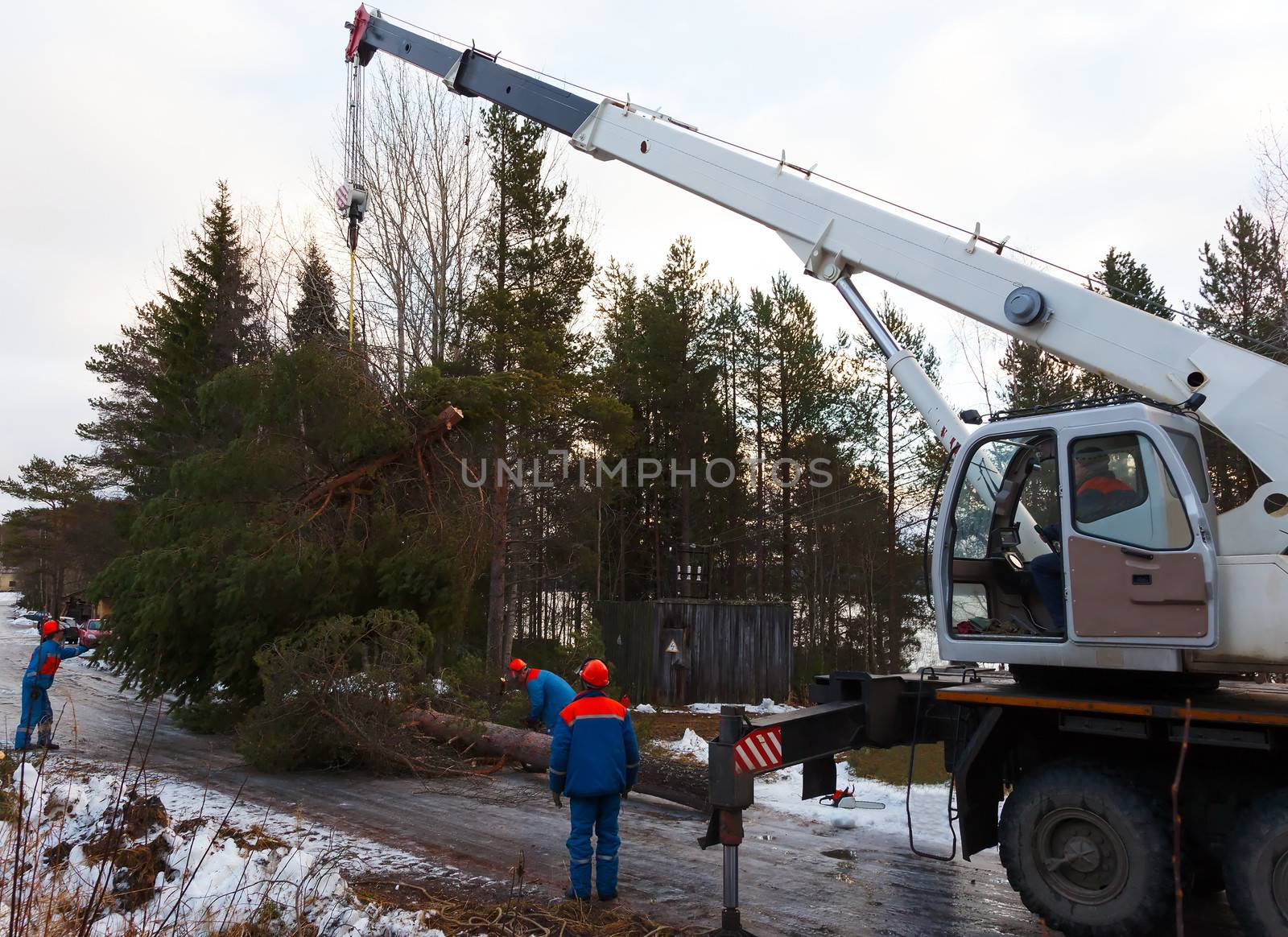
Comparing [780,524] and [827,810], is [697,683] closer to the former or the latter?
[780,524]

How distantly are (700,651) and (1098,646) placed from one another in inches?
683

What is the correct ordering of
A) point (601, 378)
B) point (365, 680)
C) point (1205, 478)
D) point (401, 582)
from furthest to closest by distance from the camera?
point (601, 378) < point (401, 582) < point (365, 680) < point (1205, 478)

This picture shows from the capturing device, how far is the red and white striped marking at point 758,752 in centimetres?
559

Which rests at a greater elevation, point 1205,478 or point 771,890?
point 1205,478

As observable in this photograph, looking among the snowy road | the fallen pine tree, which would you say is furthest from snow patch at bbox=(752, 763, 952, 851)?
the fallen pine tree

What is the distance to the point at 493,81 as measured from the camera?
1091 centimetres

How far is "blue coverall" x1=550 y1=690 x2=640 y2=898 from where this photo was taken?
6145 millimetres

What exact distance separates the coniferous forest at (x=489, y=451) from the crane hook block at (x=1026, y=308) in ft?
2.08

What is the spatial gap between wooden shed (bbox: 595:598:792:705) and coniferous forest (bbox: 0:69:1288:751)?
3203 millimetres

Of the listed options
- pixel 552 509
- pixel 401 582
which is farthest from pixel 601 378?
pixel 401 582

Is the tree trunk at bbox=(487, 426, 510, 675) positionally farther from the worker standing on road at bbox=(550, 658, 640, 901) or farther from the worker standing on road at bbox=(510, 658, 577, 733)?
the worker standing on road at bbox=(550, 658, 640, 901)

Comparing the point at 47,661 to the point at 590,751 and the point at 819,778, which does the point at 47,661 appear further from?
the point at 819,778

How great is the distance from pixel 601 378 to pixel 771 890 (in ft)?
52.1

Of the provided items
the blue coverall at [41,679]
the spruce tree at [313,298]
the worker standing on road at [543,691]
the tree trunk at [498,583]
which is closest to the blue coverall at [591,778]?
the worker standing on road at [543,691]
